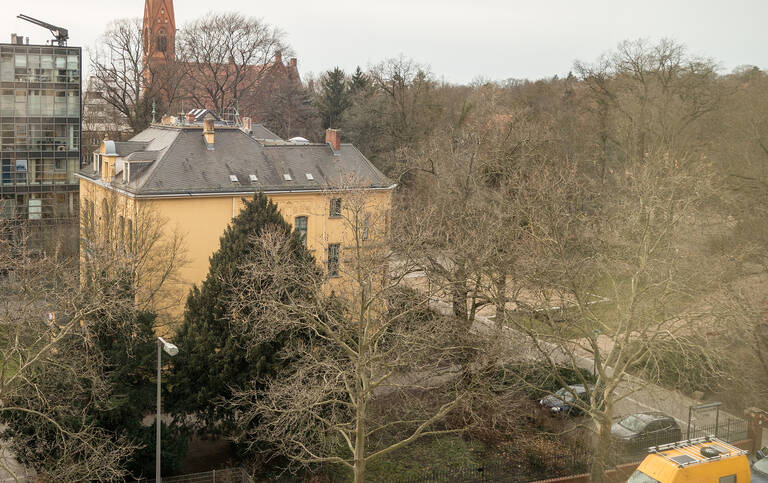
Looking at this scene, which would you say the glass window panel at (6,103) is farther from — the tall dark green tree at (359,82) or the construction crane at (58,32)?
the tall dark green tree at (359,82)

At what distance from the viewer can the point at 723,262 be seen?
22.5 meters

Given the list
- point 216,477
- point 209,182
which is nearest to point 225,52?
point 209,182

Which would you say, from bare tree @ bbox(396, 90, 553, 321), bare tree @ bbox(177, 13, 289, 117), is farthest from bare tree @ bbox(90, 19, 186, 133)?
bare tree @ bbox(396, 90, 553, 321)

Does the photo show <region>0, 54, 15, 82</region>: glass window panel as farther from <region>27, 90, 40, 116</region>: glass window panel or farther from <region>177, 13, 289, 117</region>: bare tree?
<region>177, 13, 289, 117</region>: bare tree

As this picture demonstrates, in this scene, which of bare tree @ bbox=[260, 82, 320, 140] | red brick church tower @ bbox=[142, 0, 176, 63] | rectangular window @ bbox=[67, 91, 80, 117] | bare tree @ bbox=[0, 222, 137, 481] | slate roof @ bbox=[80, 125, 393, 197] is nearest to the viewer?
bare tree @ bbox=[0, 222, 137, 481]

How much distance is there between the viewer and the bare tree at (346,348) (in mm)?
16625

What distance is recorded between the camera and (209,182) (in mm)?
33156

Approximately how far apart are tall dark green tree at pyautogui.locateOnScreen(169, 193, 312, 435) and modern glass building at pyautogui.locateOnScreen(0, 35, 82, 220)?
31.7 metres

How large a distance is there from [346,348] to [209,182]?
61.8 feet

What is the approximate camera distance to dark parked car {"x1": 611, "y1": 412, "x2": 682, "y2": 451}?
22219 millimetres

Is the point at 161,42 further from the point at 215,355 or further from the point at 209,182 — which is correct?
the point at 215,355

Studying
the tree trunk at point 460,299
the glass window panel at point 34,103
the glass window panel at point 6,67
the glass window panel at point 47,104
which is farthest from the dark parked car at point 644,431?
the glass window panel at point 6,67

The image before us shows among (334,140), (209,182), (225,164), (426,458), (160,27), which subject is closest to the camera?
(426,458)

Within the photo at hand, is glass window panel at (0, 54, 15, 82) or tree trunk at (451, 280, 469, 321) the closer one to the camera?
tree trunk at (451, 280, 469, 321)
